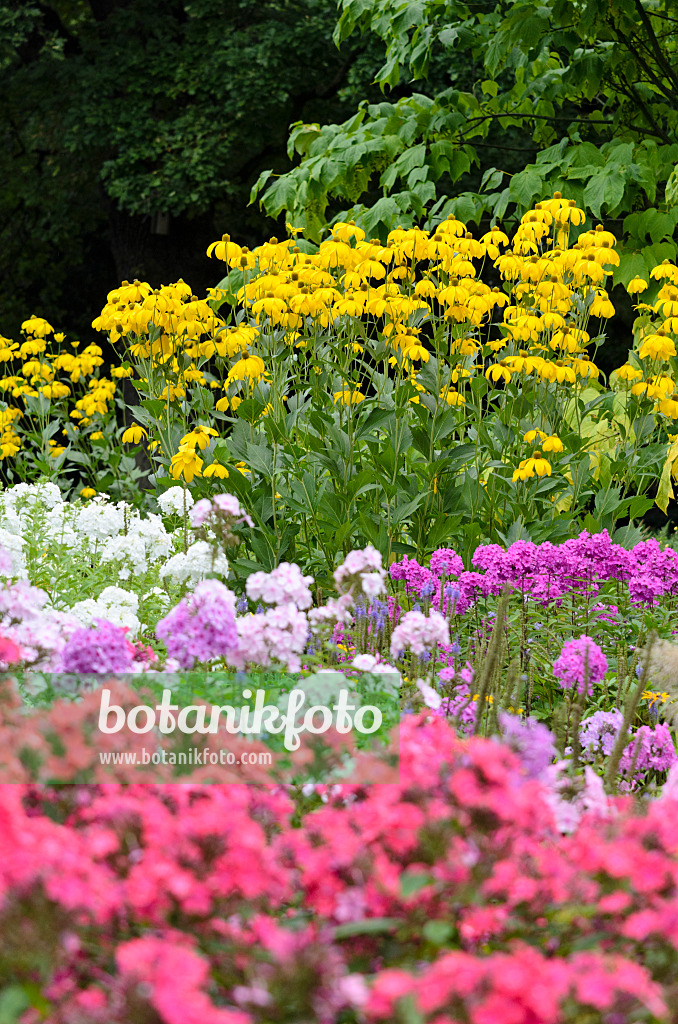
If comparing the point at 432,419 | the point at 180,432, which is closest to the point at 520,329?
the point at 432,419

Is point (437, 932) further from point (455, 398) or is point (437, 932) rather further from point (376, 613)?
point (455, 398)

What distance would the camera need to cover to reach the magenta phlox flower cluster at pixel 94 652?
1.90 m

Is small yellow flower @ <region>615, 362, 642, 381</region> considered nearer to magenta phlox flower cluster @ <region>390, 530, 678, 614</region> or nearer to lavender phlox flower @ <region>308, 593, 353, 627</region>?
magenta phlox flower cluster @ <region>390, 530, 678, 614</region>

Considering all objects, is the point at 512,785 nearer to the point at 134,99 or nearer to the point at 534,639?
the point at 534,639

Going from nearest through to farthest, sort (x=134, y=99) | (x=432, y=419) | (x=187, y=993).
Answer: (x=187, y=993) → (x=432, y=419) → (x=134, y=99)

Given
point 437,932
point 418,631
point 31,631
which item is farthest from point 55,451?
point 437,932

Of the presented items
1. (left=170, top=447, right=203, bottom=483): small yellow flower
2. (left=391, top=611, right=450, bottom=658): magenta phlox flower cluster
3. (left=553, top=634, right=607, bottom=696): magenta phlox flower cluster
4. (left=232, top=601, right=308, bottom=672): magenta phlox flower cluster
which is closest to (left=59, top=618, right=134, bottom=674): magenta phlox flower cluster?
(left=232, top=601, right=308, bottom=672): magenta phlox flower cluster

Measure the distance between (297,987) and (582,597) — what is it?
2.90 meters

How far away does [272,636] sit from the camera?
197cm

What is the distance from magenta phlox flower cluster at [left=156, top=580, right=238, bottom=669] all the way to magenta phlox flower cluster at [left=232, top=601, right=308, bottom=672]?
5cm

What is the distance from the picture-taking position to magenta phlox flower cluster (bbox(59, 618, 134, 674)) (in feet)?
6.25

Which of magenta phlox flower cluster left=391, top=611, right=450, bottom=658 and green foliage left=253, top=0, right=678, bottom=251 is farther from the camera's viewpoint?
green foliage left=253, top=0, right=678, bottom=251

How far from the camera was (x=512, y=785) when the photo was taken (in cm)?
141

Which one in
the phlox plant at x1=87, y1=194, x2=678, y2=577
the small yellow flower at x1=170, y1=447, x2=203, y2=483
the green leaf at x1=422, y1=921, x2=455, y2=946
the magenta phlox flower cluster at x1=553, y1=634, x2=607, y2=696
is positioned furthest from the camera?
the phlox plant at x1=87, y1=194, x2=678, y2=577
